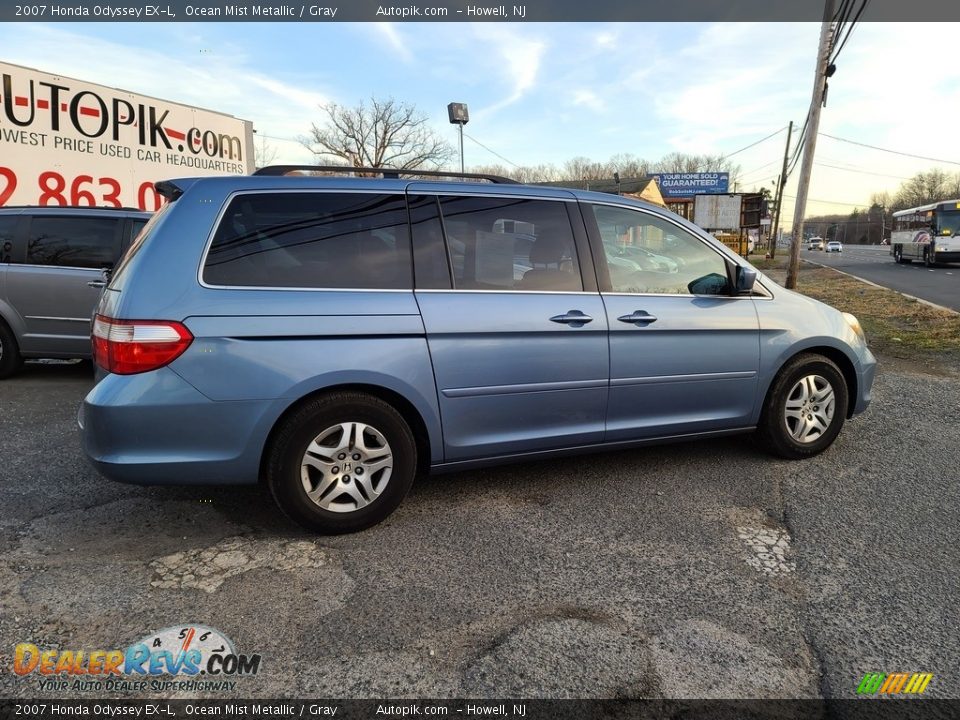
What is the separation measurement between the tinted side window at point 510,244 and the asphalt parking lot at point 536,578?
48.0 inches

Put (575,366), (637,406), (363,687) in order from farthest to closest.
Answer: (637,406), (575,366), (363,687)

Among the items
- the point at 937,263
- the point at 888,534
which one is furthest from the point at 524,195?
the point at 937,263

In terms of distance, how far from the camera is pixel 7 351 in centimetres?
612

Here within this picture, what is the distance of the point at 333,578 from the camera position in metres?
2.65

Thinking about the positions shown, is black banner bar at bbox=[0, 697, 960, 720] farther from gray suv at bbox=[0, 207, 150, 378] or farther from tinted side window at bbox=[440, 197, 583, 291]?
gray suv at bbox=[0, 207, 150, 378]

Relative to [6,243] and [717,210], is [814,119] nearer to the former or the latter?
[6,243]

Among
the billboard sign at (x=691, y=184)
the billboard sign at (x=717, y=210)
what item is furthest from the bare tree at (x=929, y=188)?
the billboard sign at (x=717, y=210)

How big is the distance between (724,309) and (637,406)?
831 mm

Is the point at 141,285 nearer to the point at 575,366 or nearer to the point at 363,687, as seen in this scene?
the point at 363,687

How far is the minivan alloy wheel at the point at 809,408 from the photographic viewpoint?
4.00 metres

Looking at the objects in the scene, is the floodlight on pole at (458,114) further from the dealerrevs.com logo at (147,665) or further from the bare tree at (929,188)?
the bare tree at (929,188)

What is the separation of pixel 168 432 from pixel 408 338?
113cm

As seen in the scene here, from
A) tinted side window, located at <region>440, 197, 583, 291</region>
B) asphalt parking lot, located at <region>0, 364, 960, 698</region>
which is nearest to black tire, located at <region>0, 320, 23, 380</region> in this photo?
asphalt parking lot, located at <region>0, 364, 960, 698</region>

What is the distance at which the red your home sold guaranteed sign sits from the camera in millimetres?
9055
